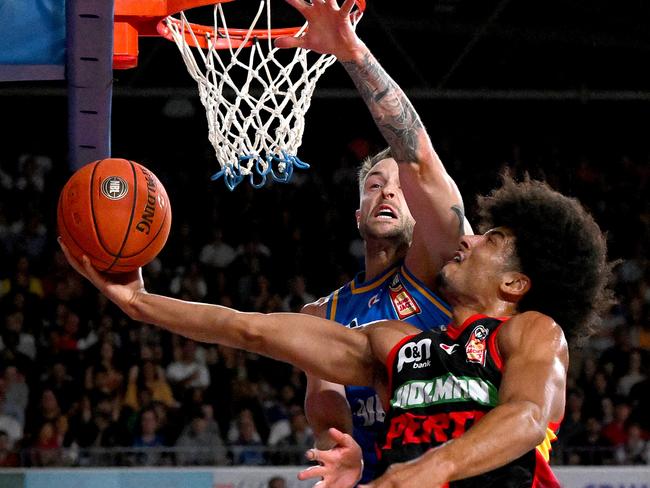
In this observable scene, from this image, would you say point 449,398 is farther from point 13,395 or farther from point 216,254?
point 216,254

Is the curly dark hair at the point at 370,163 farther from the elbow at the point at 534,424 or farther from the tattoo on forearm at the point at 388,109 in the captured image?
the elbow at the point at 534,424

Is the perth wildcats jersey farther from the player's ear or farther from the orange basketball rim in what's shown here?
the orange basketball rim

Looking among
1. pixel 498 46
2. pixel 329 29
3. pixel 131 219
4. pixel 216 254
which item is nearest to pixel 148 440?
pixel 216 254

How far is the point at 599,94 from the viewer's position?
37.4ft

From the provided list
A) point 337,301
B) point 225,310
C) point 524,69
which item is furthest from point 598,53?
point 225,310

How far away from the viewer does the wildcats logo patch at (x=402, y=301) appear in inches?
143

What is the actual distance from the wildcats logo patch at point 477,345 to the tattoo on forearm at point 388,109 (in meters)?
0.85

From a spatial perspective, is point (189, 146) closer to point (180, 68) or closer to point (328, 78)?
point (180, 68)

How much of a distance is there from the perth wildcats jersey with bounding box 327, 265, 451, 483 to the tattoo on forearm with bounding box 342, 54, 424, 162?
0.46 m

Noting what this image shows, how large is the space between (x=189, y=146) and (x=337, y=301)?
8244mm

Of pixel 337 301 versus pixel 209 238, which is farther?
pixel 209 238


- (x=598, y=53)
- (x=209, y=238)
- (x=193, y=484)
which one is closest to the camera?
(x=193, y=484)

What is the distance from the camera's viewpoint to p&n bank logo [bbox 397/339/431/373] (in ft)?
9.22

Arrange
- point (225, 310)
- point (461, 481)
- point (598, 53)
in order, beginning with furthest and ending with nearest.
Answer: point (598, 53), point (225, 310), point (461, 481)
